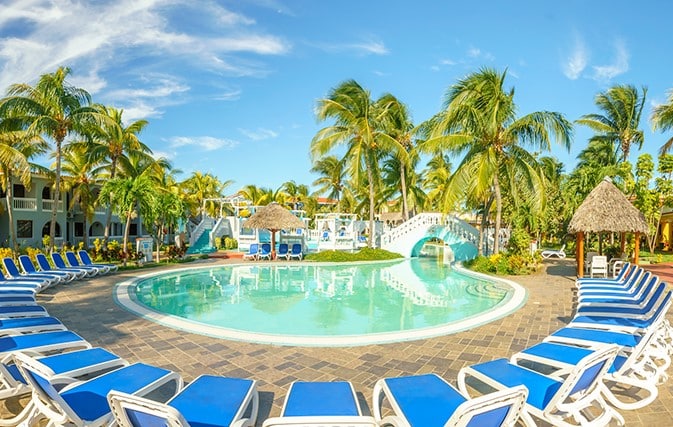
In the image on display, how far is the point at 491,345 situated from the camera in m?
5.77

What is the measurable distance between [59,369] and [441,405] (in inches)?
147

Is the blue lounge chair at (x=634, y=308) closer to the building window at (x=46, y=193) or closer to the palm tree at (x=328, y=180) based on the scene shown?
the palm tree at (x=328, y=180)

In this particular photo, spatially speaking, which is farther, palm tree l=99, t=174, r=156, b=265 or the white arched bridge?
the white arched bridge

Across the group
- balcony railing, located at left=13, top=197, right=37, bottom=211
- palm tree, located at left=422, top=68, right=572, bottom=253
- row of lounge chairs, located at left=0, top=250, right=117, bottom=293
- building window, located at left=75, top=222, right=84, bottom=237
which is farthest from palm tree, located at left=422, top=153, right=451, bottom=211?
building window, located at left=75, top=222, right=84, bottom=237

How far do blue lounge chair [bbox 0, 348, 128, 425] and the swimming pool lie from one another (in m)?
2.44

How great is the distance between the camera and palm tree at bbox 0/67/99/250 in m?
14.9

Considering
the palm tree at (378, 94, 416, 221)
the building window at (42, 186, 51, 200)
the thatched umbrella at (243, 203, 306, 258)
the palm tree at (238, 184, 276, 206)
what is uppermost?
the palm tree at (378, 94, 416, 221)

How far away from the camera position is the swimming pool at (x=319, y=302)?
6.79m

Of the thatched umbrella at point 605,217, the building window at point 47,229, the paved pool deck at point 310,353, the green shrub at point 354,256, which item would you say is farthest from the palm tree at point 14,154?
the thatched umbrella at point 605,217

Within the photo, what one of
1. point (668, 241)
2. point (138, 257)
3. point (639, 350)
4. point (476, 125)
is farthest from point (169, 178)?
point (668, 241)

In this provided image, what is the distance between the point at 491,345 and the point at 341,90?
645 inches

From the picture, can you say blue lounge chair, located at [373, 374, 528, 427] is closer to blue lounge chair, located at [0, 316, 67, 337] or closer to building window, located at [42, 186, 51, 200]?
blue lounge chair, located at [0, 316, 67, 337]

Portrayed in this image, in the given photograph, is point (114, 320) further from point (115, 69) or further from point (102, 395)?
point (115, 69)

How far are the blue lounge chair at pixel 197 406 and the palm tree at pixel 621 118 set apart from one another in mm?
26626
